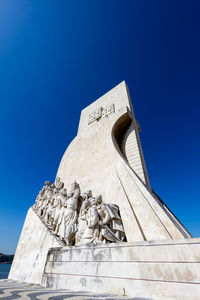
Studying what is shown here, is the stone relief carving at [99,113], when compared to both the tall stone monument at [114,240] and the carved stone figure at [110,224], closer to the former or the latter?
the tall stone monument at [114,240]

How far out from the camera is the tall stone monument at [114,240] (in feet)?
5.99

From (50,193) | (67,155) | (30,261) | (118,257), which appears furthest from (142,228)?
(67,155)

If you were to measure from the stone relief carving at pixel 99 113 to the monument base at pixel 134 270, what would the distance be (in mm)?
6168

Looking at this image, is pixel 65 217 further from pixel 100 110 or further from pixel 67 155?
pixel 100 110

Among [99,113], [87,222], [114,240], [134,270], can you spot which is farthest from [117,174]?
[99,113]

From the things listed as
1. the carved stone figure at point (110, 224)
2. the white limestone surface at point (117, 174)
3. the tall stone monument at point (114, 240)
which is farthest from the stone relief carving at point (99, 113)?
the carved stone figure at point (110, 224)

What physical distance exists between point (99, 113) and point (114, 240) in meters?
6.30

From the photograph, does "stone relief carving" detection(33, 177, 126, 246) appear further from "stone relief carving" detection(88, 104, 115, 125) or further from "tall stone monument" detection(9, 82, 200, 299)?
"stone relief carving" detection(88, 104, 115, 125)

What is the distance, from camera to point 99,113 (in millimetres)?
7910

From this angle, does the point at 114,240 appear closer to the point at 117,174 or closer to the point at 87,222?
the point at 87,222

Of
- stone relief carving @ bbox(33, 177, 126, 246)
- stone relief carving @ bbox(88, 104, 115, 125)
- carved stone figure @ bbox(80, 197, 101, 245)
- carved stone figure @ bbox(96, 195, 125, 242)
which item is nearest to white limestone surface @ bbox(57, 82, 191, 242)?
stone relief carving @ bbox(88, 104, 115, 125)

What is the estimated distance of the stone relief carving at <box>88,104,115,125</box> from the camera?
7540mm

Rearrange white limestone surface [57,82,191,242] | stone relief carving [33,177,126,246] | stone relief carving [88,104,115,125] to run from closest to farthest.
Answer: white limestone surface [57,82,191,242] < stone relief carving [33,177,126,246] < stone relief carving [88,104,115,125]

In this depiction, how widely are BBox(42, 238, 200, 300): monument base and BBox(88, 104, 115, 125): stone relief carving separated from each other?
6.17 meters
